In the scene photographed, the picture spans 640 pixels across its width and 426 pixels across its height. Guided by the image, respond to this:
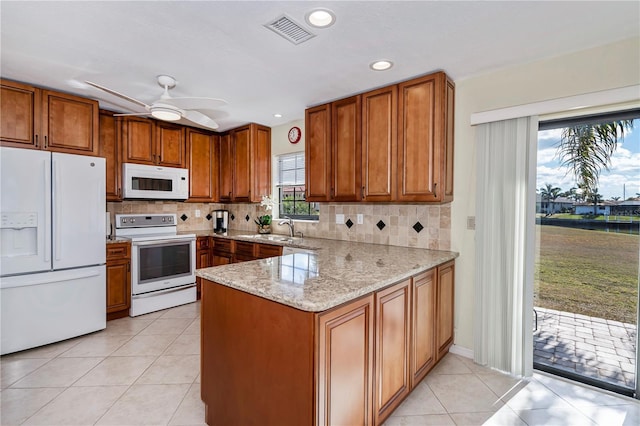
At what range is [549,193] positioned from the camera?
7.87 feet

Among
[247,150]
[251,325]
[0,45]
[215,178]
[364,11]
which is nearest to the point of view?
[251,325]

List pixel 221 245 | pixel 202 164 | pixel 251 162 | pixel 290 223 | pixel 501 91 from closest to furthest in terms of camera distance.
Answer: pixel 501 91, pixel 290 223, pixel 221 245, pixel 251 162, pixel 202 164

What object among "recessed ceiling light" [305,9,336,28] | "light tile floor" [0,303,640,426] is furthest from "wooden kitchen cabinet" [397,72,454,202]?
"light tile floor" [0,303,640,426]

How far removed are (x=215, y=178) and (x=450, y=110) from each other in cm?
349

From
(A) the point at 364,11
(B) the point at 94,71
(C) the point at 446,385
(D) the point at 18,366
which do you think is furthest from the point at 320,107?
(D) the point at 18,366

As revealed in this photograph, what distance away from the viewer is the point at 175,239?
3.89 m

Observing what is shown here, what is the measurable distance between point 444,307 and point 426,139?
1.41m

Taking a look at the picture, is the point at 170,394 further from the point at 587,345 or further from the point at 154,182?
the point at 587,345

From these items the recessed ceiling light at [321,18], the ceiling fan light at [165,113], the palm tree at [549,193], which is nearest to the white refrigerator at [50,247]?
the ceiling fan light at [165,113]

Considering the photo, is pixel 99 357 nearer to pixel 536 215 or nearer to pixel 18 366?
pixel 18 366

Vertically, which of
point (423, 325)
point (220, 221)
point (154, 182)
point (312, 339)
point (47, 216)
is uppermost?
point (154, 182)

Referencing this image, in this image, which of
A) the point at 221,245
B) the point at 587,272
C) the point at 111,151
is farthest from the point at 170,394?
the point at 587,272

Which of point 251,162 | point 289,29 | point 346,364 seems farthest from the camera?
point 251,162

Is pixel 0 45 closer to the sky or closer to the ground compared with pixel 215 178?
closer to the sky
